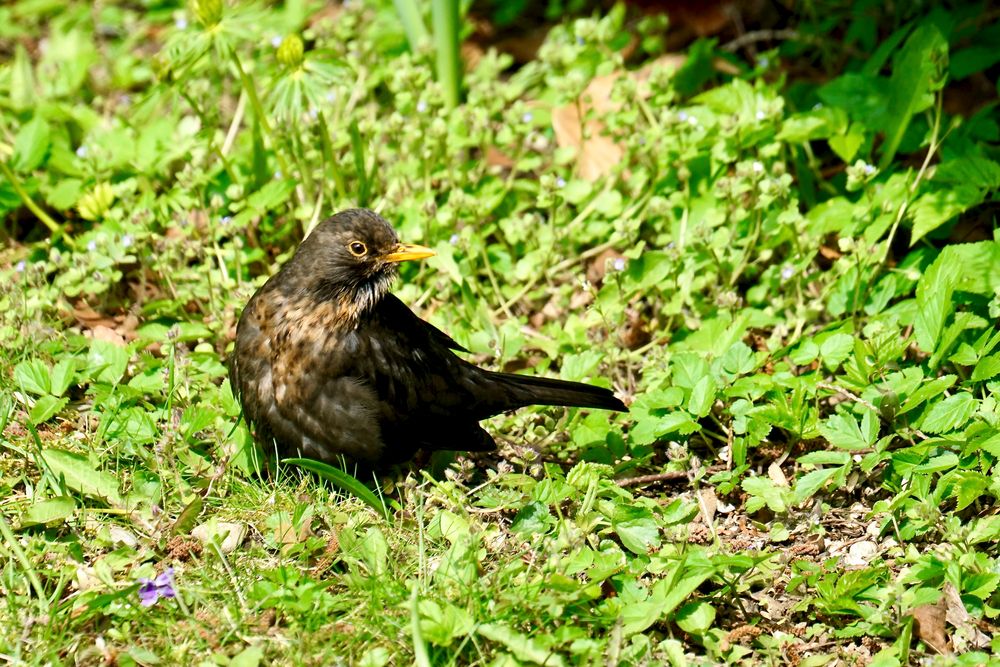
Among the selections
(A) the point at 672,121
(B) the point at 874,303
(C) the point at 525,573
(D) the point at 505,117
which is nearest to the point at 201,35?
(D) the point at 505,117

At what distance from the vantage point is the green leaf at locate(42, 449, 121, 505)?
400 centimetres

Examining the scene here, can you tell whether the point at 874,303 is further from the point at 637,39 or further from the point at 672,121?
the point at 637,39

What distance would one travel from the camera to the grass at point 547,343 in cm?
359

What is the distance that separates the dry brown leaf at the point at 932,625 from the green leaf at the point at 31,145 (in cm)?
419

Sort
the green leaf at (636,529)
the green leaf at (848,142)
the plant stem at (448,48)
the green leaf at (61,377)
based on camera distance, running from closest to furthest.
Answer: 1. the green leaf at (636,529)
2. the green leaf at (61,377)
3. the green leaf at (848,142)
4. the plant stem at (448,48)

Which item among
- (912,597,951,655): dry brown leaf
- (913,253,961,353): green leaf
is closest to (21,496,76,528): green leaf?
(912,597,951,655): dry brown leaf

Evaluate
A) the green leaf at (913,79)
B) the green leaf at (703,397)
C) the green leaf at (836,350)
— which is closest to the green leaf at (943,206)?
the green leaf at (913,79)

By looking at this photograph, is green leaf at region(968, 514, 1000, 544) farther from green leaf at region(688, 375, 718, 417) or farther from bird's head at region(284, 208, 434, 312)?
bird's head at region(284, 208, 434, 312)

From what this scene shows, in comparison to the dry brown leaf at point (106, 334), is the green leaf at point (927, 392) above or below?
below

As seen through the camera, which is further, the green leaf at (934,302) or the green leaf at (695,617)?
the green leaf at (934,302)

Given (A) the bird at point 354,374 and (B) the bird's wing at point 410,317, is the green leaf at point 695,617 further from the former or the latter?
(B) the bird's wing at point 410,317

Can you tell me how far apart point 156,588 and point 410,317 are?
140 centimetres

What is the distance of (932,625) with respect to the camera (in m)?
3.60

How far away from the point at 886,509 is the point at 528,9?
13.9ft
